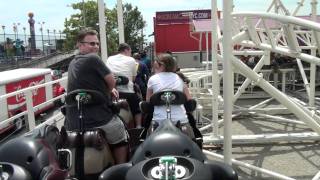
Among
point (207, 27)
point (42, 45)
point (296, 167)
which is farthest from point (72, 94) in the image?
point (42, 45)

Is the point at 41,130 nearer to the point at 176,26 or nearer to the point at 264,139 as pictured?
the point at 264,139

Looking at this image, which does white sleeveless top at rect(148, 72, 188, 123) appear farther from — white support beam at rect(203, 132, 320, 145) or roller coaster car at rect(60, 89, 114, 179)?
white support beam at rect(203, 132, 320, 145)

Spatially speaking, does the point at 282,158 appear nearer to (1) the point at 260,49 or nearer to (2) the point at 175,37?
(1) the point at 260,49

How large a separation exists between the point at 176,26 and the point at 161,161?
92.5 feet

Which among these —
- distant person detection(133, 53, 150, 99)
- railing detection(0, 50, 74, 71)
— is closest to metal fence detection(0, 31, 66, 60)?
railing detection(0, 50, 74, 71)

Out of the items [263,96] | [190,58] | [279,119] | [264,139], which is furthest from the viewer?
[190,58]

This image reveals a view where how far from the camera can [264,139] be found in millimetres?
Answer: 7168

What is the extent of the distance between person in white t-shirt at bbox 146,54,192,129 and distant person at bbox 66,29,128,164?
0.41m

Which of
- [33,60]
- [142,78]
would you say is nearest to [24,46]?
[33,60]

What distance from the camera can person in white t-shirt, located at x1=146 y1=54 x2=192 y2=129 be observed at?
13.8 feet

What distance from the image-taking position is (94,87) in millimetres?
4020

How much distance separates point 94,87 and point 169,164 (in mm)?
2035

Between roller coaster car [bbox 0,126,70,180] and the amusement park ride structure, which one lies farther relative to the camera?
the amusement park ride structure

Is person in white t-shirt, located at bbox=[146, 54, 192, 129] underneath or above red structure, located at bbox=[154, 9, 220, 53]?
underneath
